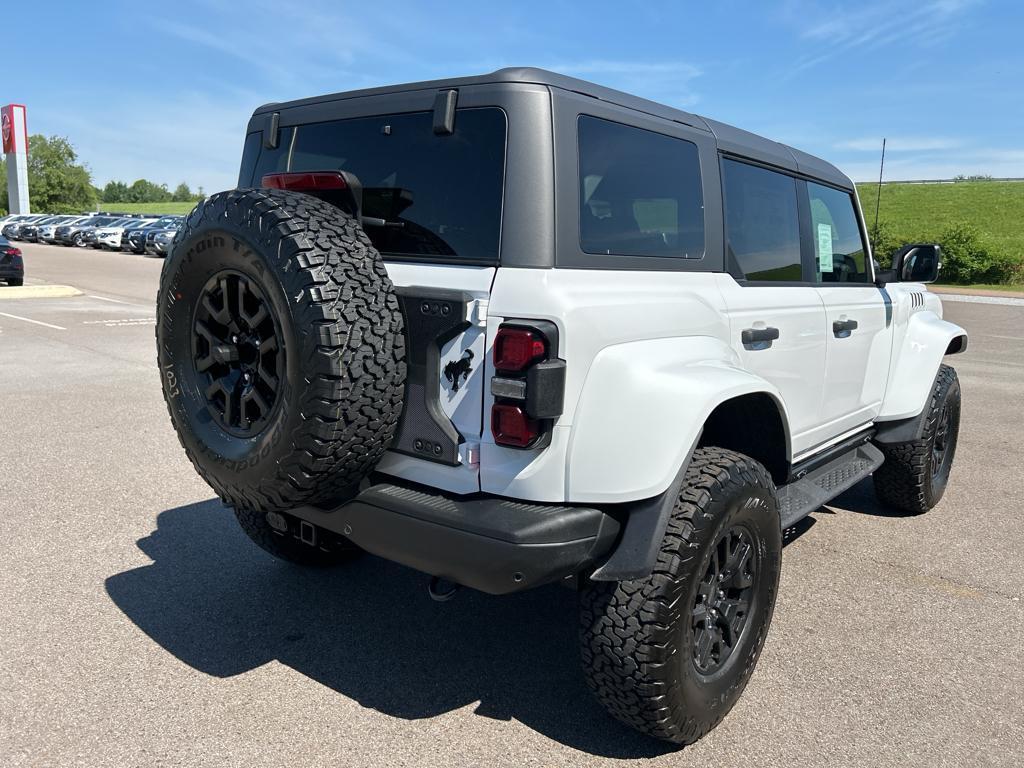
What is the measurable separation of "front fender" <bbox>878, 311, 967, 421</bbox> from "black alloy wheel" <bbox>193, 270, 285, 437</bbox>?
3.47 metres

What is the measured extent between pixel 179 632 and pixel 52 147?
323 feet

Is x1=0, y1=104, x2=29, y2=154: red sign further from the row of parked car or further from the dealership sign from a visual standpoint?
the row of parked car

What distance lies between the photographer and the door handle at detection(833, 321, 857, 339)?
3.87 metres

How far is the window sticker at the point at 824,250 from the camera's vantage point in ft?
13.4

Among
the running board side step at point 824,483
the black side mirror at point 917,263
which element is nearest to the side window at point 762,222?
the running board side step at point 824,483

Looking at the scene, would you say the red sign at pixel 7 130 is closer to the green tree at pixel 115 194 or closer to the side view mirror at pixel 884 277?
the side view mirror at pixel 884 277

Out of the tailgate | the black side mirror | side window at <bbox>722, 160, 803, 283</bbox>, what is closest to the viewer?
the tailgate

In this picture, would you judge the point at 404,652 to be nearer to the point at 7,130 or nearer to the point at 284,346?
the point at 284,346

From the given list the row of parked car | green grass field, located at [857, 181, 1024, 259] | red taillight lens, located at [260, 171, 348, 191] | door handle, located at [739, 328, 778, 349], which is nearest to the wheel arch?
door handle, located at [739, 328, 778, 349]

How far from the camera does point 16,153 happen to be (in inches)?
2210

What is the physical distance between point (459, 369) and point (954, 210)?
2375 inches

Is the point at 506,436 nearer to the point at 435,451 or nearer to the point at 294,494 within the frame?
the point at 435,451

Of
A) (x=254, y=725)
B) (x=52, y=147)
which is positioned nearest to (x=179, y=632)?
(x=254, y=725)

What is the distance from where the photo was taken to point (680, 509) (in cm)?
259
